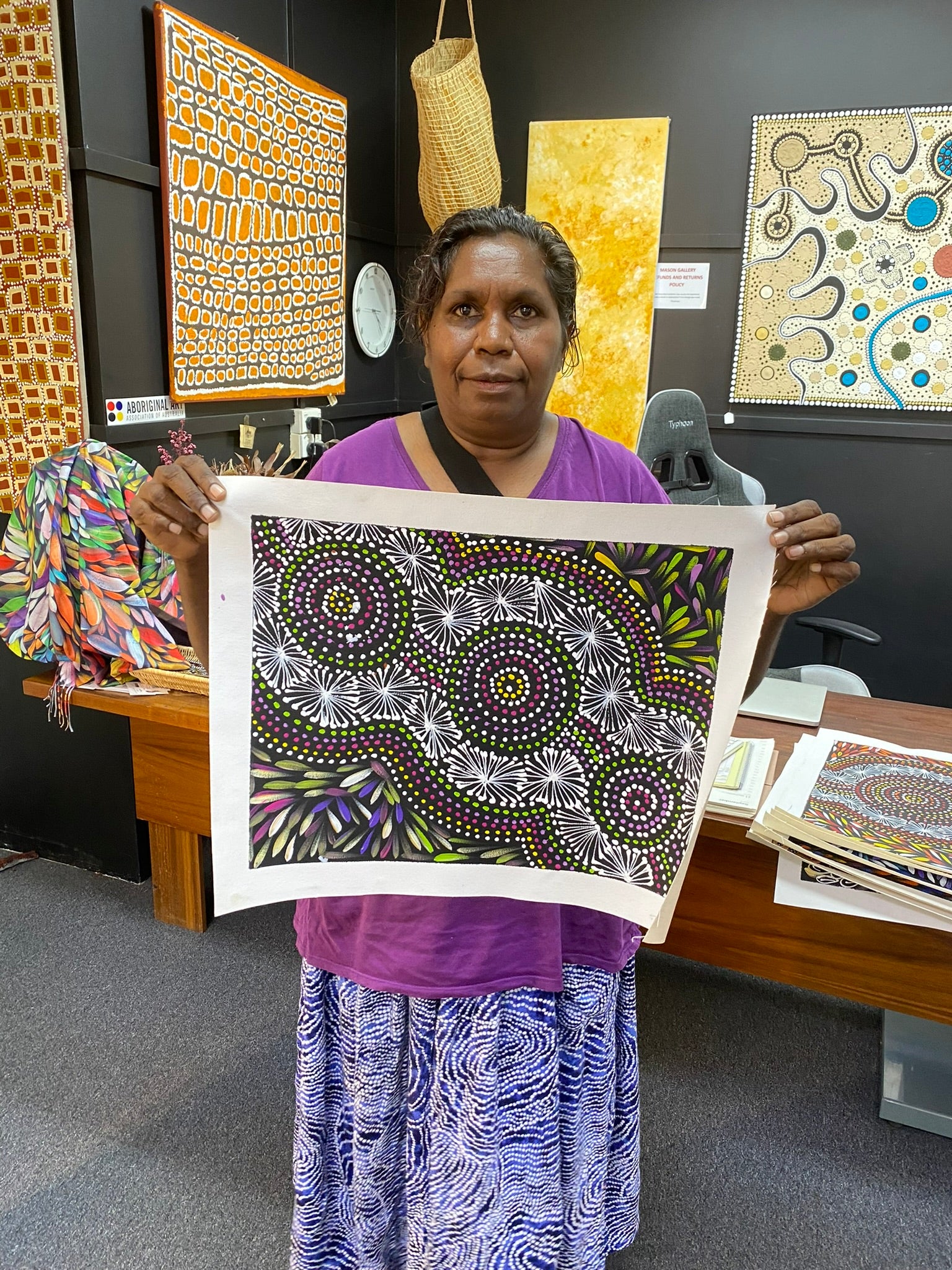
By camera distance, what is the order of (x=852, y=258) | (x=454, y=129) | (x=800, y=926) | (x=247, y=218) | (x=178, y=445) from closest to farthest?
(x=800, y=926) < (x=178, y=445) < (x=247, y=218) < (x=454, y=129) < (x=852, y=258)

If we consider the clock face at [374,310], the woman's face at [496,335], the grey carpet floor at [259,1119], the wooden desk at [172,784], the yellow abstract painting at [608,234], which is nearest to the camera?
the woman's face at [496,335]

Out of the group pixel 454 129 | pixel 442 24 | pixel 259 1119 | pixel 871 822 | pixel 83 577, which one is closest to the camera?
pixel 871 822

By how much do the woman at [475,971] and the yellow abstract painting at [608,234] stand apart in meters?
2.41

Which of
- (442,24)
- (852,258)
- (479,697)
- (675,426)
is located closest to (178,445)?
(675,426)

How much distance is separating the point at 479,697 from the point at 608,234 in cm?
288

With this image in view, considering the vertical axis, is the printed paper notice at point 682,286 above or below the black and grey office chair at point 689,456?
above

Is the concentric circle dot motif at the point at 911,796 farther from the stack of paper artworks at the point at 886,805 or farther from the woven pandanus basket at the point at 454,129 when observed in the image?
the woven pandanus basket at the point at 454,129

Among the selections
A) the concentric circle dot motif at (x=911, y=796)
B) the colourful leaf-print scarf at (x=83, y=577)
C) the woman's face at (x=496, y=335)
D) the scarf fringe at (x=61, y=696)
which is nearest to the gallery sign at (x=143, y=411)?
the colourful leaf-print scarf at (x=83, y=577)

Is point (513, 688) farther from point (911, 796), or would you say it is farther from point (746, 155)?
point (746, 155)

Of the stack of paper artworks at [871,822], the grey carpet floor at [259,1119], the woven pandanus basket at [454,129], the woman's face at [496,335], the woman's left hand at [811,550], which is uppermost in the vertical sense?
the woven pandanus basket at [454,129]

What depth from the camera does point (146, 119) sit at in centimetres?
231

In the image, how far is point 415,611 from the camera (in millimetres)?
986

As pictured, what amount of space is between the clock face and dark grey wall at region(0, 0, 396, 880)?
73 mm

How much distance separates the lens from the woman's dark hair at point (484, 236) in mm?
1050
